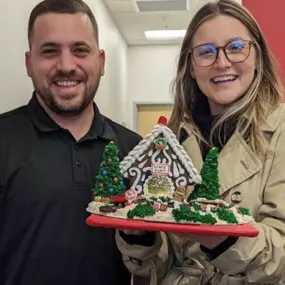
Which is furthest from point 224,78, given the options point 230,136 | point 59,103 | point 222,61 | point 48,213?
point 48,213

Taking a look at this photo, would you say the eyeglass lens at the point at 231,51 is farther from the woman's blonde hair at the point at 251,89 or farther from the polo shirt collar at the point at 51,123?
the polo shirt collar at the point at 51,123

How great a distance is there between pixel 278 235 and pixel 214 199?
7.0 inches

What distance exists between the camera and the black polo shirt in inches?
57.8

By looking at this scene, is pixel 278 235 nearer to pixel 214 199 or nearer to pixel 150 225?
pixel 214 199

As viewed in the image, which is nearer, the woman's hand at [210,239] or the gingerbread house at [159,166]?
the woman's hand at [210,239]

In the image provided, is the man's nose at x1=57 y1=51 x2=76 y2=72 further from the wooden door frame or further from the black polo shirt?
the wooden door frame

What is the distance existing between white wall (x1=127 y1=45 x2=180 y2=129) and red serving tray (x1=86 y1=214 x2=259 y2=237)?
17.5ft

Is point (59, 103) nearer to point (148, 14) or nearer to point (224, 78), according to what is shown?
point (224, 78)

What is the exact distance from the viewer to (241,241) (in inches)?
47.3

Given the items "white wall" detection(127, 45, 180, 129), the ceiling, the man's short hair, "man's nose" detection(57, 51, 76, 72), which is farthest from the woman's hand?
"white wall" detection(127, 45, 180, 129)

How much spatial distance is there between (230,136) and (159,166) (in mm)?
223

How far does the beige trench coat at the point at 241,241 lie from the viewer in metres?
1.21

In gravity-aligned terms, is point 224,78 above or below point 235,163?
above

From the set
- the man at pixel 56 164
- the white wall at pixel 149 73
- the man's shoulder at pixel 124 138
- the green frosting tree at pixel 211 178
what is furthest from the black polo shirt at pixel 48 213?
the white wall at pixel 149 73
